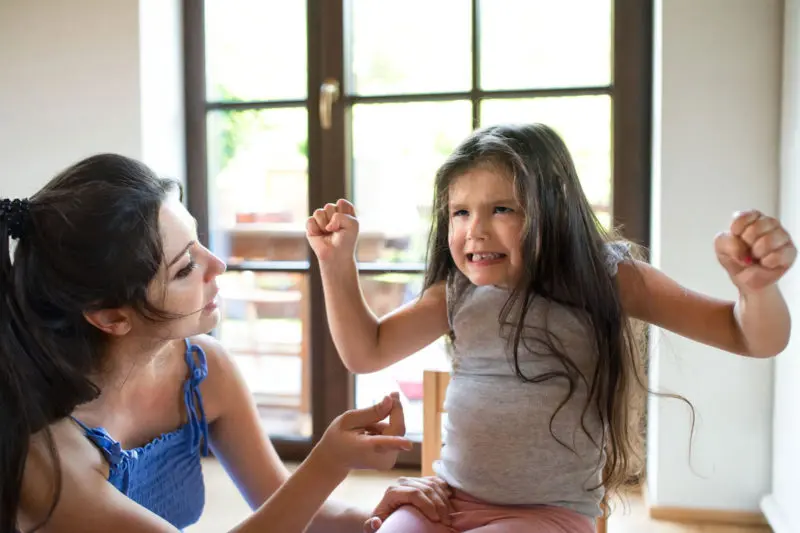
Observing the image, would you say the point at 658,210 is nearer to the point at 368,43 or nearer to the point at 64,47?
the point at 368,43

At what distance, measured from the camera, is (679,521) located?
1702 mm

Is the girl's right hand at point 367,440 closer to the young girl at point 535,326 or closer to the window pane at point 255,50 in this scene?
the young girl at point 535,326

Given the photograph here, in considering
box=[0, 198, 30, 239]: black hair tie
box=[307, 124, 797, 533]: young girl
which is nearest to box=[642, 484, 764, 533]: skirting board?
box=[307, 124, 797, 533]: young girl

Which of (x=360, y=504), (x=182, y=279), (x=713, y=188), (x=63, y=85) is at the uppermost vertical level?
(x=63, y=85)

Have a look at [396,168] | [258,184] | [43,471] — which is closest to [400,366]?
[396,168]

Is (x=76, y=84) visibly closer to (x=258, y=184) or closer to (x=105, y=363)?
(x=258, y=184)

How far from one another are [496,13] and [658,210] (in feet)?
2.25

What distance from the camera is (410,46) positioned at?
1946 mm

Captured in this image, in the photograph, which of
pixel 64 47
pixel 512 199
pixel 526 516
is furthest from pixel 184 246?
pixel 64 47

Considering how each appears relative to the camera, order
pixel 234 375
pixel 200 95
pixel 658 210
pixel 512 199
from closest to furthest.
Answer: pixel 512 199 → pixel 234 375 → pixel 658 210 → pixel 200 95

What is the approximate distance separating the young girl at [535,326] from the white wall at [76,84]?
3.80 feet

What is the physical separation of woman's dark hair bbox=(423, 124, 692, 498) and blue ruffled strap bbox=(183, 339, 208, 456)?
47 centimetres

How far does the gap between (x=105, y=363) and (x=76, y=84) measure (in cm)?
126

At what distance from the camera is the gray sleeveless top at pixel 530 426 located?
35.3 inches
